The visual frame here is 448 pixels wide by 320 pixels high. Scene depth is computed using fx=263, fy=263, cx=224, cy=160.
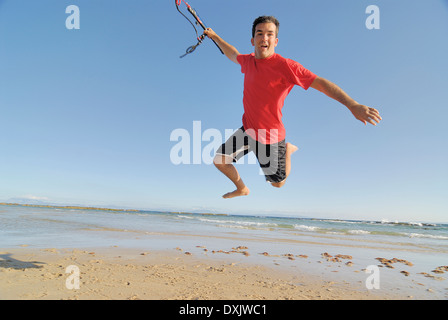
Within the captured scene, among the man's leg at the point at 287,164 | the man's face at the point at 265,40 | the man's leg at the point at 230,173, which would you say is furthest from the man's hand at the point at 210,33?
the man's leg at the point at 287,164

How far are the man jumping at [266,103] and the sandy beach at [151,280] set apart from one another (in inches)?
72.2

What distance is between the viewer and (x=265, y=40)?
3.45 m

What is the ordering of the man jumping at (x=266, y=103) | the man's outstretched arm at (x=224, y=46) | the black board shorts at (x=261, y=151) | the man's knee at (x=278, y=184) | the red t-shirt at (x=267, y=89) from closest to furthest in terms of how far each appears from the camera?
the man jumping at (x=266, y=103) < the red t-shirt at (x=267, y=89) < the black board shorts at (x=261, y=151) < the man's outstretched arm at (x=224, y=46) < the man's knee at (x=278, y=184)

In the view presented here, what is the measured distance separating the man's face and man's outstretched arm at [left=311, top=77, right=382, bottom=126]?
78 cm

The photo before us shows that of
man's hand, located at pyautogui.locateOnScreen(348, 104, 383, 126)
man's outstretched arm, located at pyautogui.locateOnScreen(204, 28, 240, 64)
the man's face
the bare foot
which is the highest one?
man's outstretched arm, located at pyautogui.locateOnScreen(204, 28, 240, 64)

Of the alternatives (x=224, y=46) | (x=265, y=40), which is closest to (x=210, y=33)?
(x=224, y=46)

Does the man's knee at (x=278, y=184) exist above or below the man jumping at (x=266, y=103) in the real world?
below

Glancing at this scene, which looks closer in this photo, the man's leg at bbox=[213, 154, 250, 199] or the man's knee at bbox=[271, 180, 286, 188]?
the man's leg at bbox=[213, 154, 250, 199]

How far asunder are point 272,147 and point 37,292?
4299mm

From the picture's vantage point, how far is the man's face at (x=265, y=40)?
11.2ft

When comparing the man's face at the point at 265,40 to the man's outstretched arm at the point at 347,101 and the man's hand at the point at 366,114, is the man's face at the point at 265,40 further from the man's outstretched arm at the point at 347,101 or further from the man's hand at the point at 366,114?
the man's hand at the point at 366,114

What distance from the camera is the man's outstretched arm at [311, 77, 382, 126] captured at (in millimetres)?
2748

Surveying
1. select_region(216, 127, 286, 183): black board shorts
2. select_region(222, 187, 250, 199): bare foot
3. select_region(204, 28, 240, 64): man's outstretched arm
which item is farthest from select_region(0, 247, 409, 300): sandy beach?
select_region(204, 28, 240, 64): man's outstretched arm

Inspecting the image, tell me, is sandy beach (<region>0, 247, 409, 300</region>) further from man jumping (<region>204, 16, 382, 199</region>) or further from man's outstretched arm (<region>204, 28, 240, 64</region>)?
man's outstretched arm (<region>204, 28, 240, 64</region>)
